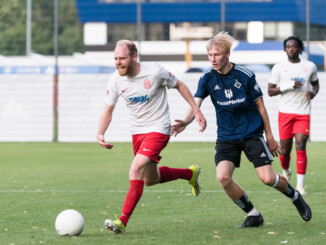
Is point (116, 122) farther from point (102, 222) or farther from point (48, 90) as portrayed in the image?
point (102, 222)

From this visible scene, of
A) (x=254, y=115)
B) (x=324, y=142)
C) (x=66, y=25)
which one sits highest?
(x=66, y=25)

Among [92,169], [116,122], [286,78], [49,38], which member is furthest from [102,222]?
[49,38]

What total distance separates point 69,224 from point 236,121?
6.32 feet

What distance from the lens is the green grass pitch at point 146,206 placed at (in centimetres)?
756

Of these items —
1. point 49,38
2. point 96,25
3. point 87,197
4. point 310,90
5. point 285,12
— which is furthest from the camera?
point 96,25

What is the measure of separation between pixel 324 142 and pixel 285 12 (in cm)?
2303

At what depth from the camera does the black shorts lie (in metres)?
8.12

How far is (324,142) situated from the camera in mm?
24688

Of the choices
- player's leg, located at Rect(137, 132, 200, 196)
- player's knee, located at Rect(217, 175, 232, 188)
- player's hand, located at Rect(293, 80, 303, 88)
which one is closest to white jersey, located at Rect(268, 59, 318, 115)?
player's hand, located at Rect(293, 80, 303, 88)

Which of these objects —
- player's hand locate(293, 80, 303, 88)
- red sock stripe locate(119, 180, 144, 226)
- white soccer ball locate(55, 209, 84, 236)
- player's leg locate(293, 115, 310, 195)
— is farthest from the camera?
player's leg locate(293, 115, 310, 195)

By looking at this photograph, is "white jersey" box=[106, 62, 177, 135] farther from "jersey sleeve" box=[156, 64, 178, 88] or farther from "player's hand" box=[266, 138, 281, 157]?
"player's hand" box=[266, 138, 281, 157]

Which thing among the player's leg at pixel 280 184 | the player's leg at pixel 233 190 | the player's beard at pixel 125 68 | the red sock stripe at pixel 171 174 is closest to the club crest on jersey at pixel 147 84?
the player's beard at pixel 125 68

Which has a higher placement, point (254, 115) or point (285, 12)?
point (285, 12)

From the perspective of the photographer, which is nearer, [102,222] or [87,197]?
[102,222]
